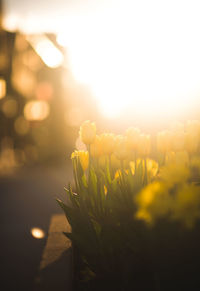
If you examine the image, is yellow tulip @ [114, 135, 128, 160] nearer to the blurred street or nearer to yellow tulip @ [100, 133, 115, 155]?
yellow tulip @ [100, 133, 115, 155]

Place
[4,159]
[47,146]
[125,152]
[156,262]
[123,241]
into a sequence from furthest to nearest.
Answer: [4,159] < [47,146] < [125,152] < [123,241] < [156,262]

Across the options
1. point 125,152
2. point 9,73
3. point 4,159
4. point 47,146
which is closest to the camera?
point 125,152

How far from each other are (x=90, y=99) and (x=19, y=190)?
310 inches

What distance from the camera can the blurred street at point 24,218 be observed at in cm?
234

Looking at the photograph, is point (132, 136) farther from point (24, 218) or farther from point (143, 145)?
point (24, 218)

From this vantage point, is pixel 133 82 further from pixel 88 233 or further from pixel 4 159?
pixel 4 159

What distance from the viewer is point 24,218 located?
4285mm

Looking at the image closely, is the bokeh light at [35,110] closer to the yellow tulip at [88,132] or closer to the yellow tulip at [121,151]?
the yellow tulip at [88,132]

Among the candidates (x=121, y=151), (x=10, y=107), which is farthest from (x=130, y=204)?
(x=10, y=107)

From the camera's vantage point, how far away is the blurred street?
2344 mm

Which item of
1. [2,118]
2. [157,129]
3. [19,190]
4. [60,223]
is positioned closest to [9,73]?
[2,118]

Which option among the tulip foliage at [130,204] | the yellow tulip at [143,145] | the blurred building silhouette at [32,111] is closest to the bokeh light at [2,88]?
the blurred building silhouette at [32,111]

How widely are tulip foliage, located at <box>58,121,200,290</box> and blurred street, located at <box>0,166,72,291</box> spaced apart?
0.60 m

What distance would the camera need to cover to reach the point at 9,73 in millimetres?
13805
